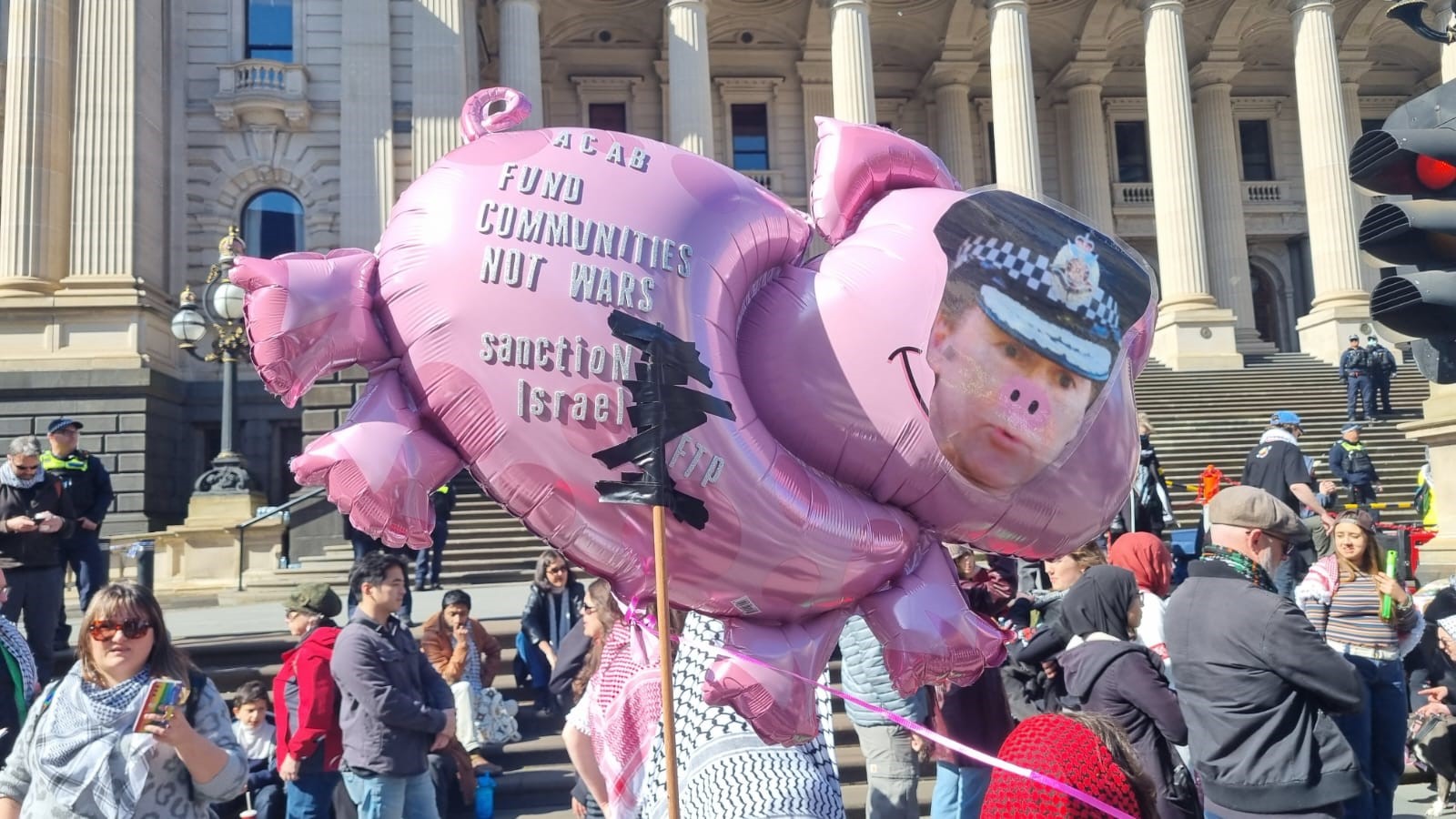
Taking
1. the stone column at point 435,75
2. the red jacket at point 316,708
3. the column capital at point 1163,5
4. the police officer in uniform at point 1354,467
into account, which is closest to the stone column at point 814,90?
the column capital at point 1163,5

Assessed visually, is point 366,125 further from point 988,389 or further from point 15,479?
point 988,389

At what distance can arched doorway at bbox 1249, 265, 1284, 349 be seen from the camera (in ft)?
114

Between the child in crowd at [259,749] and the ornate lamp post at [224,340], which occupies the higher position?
the ornate lamp post at [224,340]

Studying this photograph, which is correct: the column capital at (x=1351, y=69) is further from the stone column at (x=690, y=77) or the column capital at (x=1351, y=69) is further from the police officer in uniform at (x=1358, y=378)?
the stone column at (x=690, y=77)

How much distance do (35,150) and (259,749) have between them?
1735 centimetres

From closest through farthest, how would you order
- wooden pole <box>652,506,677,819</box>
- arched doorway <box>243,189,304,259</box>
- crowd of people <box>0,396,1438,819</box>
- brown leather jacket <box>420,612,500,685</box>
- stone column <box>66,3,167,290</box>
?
wooden pole <box>652,506,677,819</box> < crowd of people <box>0,396,1438,819</box> < brown leather jacket <box>420,612,500,685</box> < stone column <box>66,3,167,290</box> < arched doorway <box>243,189,304,259</box>

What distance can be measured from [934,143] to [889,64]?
2.90 metres

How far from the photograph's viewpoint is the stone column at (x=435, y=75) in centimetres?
2223

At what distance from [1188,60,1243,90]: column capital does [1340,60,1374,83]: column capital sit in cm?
319

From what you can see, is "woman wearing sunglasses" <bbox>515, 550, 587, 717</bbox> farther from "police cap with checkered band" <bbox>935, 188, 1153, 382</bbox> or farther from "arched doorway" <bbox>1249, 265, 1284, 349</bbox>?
"arched doorway" <bbox>1249, 265, 1284, 349</bbox>

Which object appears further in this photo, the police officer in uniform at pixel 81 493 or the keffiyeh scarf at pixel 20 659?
the police officer in uniform at pixel 81 493

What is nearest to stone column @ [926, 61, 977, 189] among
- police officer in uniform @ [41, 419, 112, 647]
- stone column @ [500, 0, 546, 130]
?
stone column @ [500, 0, 546, 130]

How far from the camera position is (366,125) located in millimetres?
22531

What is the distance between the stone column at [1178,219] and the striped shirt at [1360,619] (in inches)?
842
